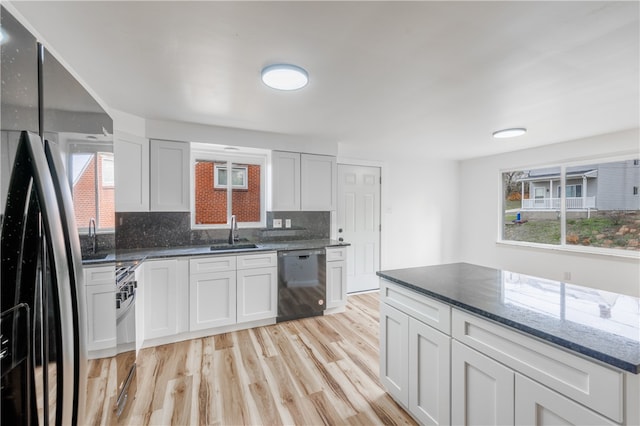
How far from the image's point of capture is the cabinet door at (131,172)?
2533 mm

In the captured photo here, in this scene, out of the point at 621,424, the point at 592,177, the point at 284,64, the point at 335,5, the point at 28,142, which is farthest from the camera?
the point at 592,177

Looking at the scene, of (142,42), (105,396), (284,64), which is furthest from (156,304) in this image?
(284,64)

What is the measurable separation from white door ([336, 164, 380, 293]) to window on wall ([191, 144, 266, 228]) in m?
1.32

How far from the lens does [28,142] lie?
0.53 meters

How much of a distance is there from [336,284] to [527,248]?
10.7 ft

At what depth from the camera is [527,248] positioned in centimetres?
432

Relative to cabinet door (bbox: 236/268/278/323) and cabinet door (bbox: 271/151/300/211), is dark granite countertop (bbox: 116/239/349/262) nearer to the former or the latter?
cabinet door (bbox: 236/268/278/323)

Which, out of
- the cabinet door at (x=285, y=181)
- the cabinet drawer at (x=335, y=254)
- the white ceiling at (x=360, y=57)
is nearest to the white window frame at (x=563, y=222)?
the white ceiling at (x=360, y=57)

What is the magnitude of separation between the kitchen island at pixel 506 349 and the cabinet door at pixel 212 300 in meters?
1.72

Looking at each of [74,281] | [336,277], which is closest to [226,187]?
[336,277]

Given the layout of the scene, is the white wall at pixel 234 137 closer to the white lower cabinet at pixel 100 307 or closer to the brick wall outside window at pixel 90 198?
the brick wall outside window at pixel 90 198

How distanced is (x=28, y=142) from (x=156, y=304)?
2546 mm

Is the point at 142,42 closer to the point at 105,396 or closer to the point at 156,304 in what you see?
the point at 105,396

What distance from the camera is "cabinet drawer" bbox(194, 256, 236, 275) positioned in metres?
2.76
